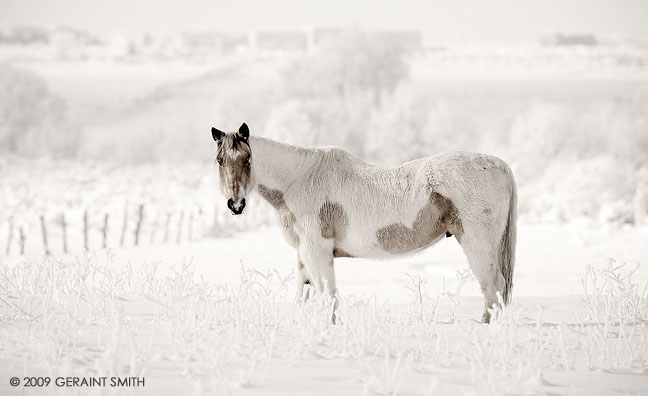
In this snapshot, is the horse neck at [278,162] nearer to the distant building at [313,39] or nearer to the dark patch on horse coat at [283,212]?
the dark patch on horse coat at [283,212]

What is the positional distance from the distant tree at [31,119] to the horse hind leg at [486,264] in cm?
3323

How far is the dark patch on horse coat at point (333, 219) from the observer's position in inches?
249

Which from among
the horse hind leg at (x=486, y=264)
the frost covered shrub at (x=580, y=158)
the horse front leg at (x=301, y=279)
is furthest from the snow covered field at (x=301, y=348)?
the frost covered shrub at (x=580, y=158)

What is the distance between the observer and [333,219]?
635 centimetres

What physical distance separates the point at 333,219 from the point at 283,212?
19.0 inches

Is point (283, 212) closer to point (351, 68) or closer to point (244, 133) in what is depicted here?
point (244, 133)

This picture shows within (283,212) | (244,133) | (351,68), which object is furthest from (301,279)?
(351,68)

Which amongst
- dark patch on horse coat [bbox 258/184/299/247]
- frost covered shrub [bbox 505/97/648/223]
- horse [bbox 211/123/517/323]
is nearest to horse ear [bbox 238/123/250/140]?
horse [bbox 211/123/517/323]

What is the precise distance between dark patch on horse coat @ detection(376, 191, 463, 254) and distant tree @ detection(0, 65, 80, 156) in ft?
108

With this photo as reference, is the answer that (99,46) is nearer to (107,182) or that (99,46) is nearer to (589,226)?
(107,182)

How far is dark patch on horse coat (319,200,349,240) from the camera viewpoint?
20.7 ft

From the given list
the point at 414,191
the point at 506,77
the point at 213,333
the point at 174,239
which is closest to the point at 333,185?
the point at 414,191

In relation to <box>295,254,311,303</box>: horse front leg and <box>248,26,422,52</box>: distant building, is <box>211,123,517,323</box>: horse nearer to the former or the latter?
<box>295,254,311,303</box>: horse front leg

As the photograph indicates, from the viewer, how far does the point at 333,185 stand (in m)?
6.43
